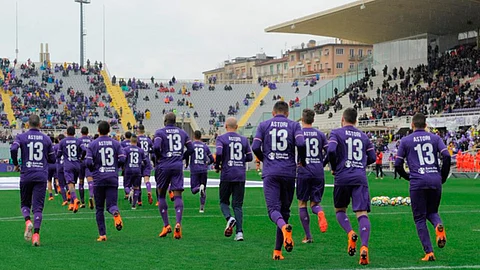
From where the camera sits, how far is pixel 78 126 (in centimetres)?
6022

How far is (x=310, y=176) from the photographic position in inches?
494

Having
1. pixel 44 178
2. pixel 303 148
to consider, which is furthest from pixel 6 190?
pixel 303 148

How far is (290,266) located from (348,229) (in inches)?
40.1

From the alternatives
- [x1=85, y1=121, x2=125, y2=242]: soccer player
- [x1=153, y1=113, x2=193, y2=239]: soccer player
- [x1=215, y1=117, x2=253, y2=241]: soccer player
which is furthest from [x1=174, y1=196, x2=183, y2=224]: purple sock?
[x1=85, y1=121, x2=125, y2=242]: soccer player

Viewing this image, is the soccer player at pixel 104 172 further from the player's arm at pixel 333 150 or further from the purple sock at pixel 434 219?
the purple sock at pixel 434 219

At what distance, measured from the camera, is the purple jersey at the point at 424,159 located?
10.5m

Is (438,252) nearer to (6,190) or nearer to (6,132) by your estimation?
(6,190)

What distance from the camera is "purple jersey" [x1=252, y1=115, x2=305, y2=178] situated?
35.0 feet

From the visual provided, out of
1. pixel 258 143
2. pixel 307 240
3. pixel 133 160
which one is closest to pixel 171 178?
pixel 307 240

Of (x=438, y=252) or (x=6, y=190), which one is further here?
(x=6, y=190)

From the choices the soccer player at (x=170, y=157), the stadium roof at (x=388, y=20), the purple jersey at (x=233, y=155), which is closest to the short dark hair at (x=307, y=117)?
the purple jersey at (x=233, y=155)

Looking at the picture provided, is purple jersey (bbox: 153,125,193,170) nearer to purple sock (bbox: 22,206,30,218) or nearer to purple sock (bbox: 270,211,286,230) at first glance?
purple sock (bbox: 22,206,30,218)

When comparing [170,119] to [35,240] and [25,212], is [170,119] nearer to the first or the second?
[25,212]

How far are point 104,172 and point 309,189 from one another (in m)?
3.33
